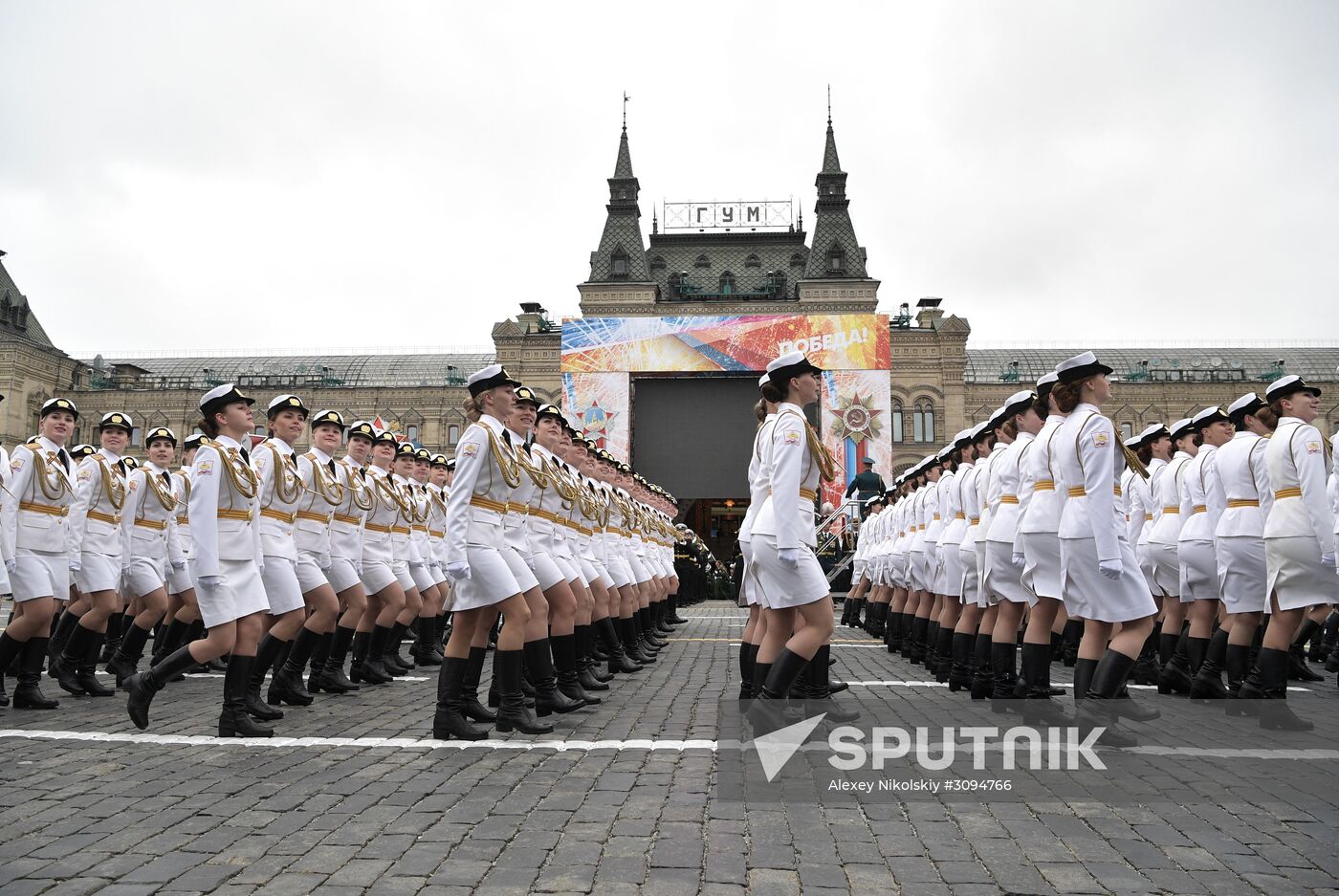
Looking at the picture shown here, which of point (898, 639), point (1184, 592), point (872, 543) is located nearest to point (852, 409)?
point (872, 543)

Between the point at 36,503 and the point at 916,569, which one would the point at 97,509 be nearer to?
the point at 36,503

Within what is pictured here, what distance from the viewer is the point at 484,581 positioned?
5.61 m

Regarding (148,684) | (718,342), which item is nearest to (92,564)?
(148,684)

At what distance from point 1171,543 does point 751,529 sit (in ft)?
15.7

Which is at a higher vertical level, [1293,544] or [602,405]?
[602,405]

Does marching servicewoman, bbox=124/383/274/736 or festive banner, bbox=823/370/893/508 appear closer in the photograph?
marching servicewoman, bbox=124/383/274/736

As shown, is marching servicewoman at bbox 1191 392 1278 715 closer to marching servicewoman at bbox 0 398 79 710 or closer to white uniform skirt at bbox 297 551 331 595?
white uniform skirt at bbox 297 551 331 595

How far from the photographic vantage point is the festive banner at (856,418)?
126 ft

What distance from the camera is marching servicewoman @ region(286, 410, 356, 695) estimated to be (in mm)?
7180

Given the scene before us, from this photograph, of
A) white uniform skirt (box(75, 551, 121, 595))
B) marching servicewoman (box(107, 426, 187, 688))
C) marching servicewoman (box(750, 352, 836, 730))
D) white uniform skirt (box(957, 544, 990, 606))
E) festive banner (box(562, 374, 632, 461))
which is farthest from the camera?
festive banner (box(562, 374, 632, 461))

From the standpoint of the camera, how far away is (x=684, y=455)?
116 ft

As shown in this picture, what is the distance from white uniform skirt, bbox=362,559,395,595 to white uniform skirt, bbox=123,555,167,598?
190 centimetres

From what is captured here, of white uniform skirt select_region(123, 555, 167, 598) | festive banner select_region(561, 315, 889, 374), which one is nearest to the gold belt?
white uniform skirt select_region(123, 555, 167, 598)

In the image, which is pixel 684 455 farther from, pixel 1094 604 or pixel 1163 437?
pixel 1094 604
